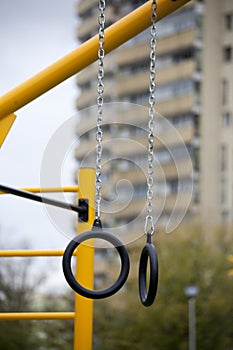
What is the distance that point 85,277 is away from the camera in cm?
327

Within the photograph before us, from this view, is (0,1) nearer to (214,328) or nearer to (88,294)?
(214,328)

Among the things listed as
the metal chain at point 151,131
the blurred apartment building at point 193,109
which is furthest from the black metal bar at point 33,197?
the blurred apartment building at point 193,109

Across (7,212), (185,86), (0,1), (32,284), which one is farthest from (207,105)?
(0,1)

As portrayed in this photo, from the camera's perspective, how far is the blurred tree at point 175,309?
2561cm

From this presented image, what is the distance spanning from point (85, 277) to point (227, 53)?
1482 inches

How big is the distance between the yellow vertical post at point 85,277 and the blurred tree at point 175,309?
22.3 meters

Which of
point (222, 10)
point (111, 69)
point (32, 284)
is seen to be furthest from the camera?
point (111, 69)

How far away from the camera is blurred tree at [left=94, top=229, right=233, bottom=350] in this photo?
25609mm

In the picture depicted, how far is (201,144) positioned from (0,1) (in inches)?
837

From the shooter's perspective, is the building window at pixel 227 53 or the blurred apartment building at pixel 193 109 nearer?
the blurred apartment building at pixel 193 109

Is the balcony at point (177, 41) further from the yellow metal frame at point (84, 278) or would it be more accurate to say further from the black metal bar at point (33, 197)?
the black metal bar at point (33, 197)

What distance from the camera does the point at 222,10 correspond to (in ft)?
130

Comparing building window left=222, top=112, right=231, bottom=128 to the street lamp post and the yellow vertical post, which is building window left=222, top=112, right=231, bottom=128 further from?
the yellow vertical post

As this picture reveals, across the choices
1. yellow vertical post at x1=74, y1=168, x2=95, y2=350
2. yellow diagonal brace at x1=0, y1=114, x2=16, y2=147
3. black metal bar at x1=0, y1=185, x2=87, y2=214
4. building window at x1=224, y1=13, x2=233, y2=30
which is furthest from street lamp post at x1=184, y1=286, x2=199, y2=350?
yellow diagonal brace at x1=0, y1=114, x2=16, y2=147
